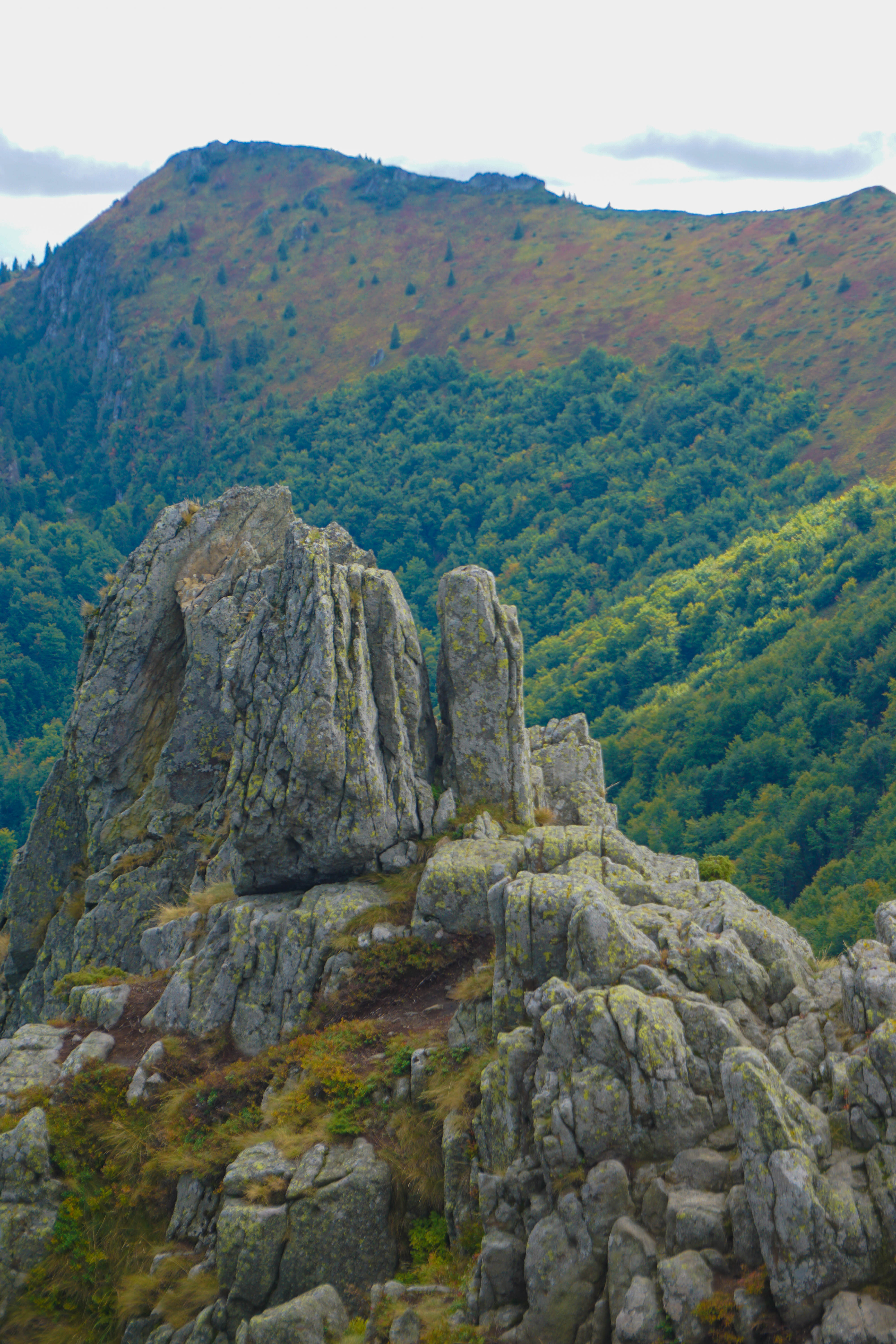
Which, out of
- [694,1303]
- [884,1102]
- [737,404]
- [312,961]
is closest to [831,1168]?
[884,1102]

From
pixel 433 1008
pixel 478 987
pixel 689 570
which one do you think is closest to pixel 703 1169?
pixel 478 987

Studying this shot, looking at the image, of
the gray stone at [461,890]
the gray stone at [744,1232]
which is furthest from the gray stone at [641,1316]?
the gray stone at [461,890]

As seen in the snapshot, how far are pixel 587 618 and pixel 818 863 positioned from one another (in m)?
78.6

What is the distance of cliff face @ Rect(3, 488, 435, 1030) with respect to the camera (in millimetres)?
21234

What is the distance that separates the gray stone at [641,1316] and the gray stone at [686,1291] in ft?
0.38

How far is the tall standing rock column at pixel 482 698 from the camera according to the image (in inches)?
898

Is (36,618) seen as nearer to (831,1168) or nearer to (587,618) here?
(587,618)

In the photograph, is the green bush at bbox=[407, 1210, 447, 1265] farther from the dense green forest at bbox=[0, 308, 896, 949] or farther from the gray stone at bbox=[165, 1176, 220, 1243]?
the dense green forest at bbox=[0, 308, 896, 949]

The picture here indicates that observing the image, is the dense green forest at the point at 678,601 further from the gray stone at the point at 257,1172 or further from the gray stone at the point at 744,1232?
the gray stone at the point at 744,1232

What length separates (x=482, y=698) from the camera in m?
23.4

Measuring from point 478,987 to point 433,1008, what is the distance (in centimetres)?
189

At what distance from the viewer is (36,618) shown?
156750 millimetres

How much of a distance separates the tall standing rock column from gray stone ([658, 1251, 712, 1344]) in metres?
12.6

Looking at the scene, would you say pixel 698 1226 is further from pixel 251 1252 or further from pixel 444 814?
pixel 444 814
